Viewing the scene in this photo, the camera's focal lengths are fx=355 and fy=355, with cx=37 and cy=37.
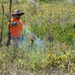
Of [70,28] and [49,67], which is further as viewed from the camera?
[70,28]

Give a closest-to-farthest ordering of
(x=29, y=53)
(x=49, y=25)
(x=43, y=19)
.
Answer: (x=29, y=53)
(x=49, y=25)
(x=43, y=19)

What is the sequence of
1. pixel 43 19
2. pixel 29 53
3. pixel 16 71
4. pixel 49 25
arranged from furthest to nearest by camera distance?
pixel 43 19 < pixel 49 25 < pixel 29 53 < pixel 16 71

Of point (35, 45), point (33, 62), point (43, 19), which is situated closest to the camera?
point (33, 62)

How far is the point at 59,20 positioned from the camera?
1115 centimetres

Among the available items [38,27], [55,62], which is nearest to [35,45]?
[55,62]

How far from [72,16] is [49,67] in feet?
20.5

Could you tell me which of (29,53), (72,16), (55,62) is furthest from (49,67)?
(72,16)

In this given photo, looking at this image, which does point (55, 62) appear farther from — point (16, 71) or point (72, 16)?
point (72, 16)

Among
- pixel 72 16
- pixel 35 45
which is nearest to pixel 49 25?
pixel 72 16

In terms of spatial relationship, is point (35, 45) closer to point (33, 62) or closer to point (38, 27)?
point (33, 62)

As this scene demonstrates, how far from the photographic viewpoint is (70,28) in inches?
410

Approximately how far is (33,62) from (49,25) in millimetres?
4096

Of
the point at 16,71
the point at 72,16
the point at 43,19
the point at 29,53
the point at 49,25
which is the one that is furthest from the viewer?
the point at 72,16

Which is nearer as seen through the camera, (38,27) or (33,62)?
(33,62)
